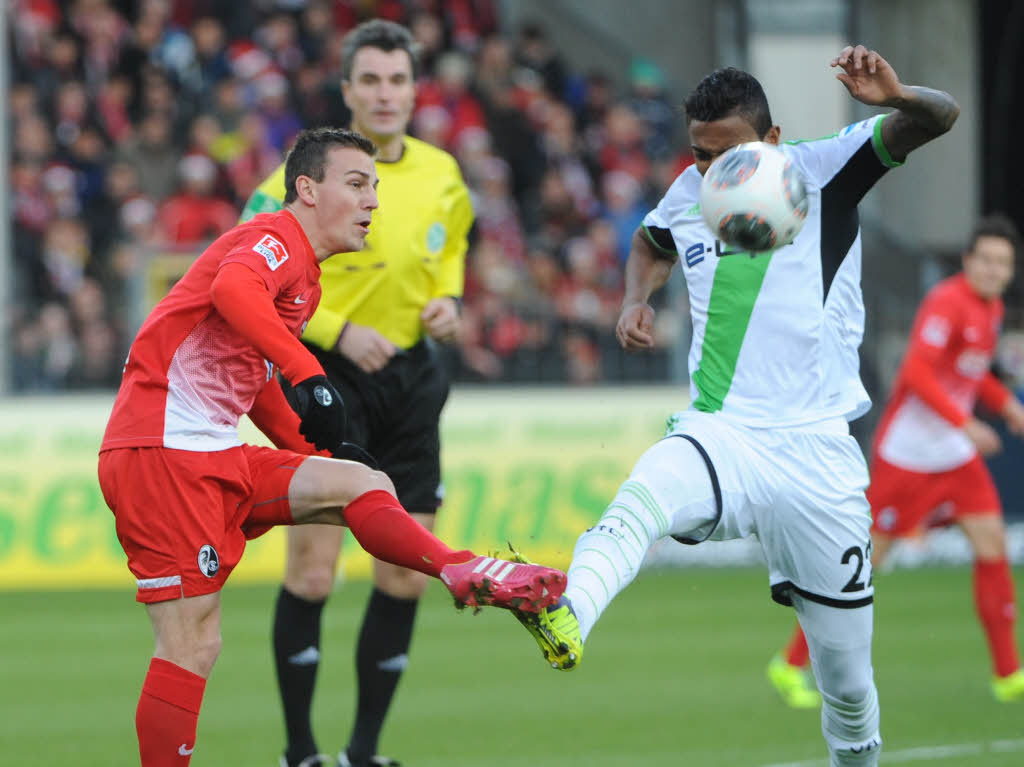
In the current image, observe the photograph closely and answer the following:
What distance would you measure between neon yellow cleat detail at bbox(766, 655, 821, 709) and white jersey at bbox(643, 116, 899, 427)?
336 cm

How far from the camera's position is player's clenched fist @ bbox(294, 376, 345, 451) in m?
4.69

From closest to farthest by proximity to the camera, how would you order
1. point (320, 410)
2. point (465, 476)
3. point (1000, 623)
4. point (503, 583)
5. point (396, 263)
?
1. point (503, 583)
2. point (320, 410)
3. point (396, 263)
4. point (1000, 623)
5. point (465, 476)

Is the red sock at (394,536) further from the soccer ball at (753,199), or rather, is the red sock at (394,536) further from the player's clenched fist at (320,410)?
the soccer ball at (753,199)

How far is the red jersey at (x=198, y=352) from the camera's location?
4.96m

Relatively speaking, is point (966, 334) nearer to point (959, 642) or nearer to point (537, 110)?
point (959, 642)

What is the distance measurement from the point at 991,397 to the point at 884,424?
0.61m

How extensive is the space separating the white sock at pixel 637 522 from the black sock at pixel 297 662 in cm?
200

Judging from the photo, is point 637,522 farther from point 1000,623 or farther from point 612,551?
point 1000,623

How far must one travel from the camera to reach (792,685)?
8.17 meters

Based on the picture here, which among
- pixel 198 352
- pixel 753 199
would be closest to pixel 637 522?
pixel 753 199

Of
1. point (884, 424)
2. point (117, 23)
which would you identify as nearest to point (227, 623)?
point (884, 424)

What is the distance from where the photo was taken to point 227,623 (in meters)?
11.1

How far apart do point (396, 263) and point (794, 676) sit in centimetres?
320

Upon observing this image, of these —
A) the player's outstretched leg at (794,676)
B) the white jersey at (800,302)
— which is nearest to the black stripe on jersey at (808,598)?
the white jersey at (800,302)
